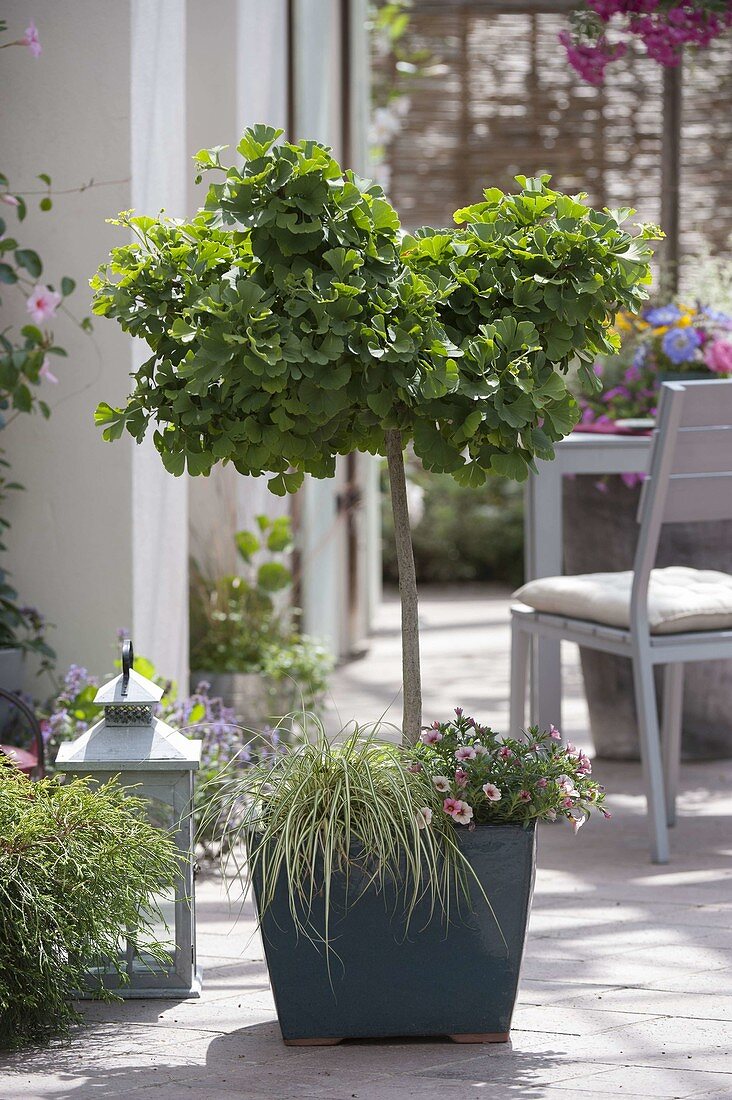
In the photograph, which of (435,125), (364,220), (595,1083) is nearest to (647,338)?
(364,220)

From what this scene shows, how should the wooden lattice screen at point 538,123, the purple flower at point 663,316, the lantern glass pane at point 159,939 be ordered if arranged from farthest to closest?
the wooden lattice screen at point 538,123, the purple flower at point 663,316, the lantern glass pane at point 159,939

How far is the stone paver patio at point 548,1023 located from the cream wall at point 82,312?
64 centimetres

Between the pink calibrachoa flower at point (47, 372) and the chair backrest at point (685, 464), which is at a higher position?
the pink calibrachoa flower at point (47, 372)

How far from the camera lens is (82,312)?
3.07 metres

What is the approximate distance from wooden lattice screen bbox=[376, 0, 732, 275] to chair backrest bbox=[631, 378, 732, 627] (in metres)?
4.25

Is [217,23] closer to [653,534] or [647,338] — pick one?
[647,338]

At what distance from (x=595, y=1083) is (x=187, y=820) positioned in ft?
2.27

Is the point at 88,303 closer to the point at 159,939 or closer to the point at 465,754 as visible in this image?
the point at 159,939

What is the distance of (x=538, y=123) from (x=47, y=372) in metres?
Answer: 5.16

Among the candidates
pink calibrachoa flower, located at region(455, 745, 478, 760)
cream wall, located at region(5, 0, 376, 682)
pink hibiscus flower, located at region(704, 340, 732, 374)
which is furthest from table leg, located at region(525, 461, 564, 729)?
pink calibrachoa flower, located at region(455, 745, 478, 760)

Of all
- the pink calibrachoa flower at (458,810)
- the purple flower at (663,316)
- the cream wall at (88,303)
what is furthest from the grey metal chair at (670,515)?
the pink calibrachoa flower at (458,810)

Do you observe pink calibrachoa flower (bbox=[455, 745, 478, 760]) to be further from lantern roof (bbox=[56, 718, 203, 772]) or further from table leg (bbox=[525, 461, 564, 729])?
table leg (bbox=[525, 461, 564, 729])

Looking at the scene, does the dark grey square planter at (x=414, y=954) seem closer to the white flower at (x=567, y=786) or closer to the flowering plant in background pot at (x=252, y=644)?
the white flower at (x=567, y=786)

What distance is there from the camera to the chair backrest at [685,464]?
2912mm
